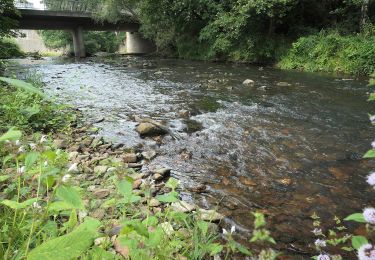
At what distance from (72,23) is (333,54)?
29663 millimetres

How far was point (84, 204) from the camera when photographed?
2.94 meters

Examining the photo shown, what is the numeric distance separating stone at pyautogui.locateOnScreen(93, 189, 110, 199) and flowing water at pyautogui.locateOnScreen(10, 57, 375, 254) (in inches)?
38.9

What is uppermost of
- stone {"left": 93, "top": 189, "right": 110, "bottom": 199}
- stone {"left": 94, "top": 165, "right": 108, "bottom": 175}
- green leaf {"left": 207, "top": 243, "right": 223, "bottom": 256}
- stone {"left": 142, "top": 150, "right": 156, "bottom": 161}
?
green leaf {"left": 207, "top": 243, "right": 223, "bottom": 256}

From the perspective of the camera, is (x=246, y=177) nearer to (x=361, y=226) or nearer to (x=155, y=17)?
(x=361, y=226)

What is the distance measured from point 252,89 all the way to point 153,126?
5.49 m

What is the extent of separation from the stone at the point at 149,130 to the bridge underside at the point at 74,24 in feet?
92.9

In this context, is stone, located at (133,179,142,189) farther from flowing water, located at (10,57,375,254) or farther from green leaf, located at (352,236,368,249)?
green leaf, located at (352,236,368,249)

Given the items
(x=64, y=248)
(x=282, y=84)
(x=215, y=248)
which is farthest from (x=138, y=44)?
(x=64, y=248)

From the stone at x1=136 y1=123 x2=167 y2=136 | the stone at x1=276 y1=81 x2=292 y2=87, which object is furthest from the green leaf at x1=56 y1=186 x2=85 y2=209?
the stone at x1=276 y1=81 x2=292 y2=87

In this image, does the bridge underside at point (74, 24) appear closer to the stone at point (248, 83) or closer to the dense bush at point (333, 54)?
the dense bush at point (333, 54)

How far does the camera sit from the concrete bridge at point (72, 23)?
30.3m

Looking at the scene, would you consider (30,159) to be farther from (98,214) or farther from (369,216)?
(369,216)

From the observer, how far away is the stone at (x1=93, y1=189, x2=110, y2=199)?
3268 millimetres

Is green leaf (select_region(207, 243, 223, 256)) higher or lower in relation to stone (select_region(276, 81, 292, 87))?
higher
